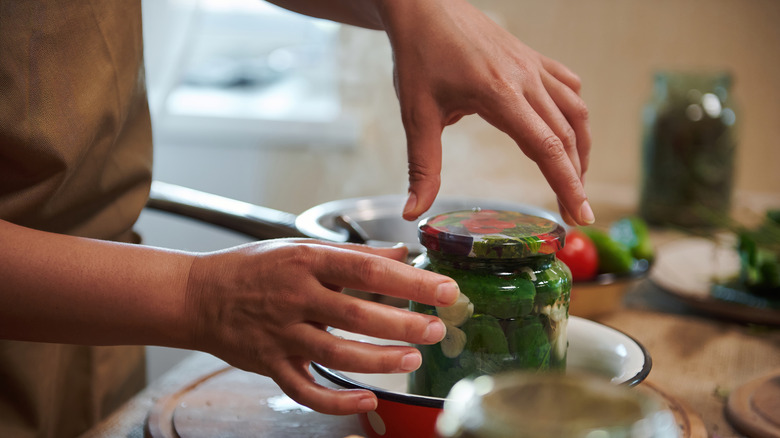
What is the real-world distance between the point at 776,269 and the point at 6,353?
0.97m

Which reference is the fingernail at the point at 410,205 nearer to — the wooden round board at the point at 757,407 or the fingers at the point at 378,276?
the fingers at the point at 378,276

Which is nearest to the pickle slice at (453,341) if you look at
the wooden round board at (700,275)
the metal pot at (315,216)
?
the metal pot at (315,216)

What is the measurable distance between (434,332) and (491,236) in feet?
0.29

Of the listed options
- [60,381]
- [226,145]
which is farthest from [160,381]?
[226,145]

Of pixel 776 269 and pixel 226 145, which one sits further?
pixel 226 145

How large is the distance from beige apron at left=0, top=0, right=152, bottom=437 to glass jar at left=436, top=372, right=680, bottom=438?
352 millimetres

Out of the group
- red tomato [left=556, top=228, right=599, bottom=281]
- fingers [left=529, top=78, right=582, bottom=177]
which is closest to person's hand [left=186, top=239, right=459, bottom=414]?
fingers [left=529, top=78, right=582, bottom=177]

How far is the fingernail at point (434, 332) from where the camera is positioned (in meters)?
0.50

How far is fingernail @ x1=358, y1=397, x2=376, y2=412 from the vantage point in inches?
20.0

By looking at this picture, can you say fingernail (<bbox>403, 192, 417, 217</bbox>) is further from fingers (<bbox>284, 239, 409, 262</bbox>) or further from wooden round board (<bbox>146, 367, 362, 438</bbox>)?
wooden round board (<bbox>146, 367, 362, 438</bbox>)

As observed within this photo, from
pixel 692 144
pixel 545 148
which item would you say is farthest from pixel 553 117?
pixel 692 144

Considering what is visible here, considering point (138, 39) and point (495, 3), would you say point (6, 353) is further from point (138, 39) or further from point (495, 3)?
point (495, 3)

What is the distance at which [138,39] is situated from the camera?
0.74 metres

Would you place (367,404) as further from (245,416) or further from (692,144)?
(692,144)
